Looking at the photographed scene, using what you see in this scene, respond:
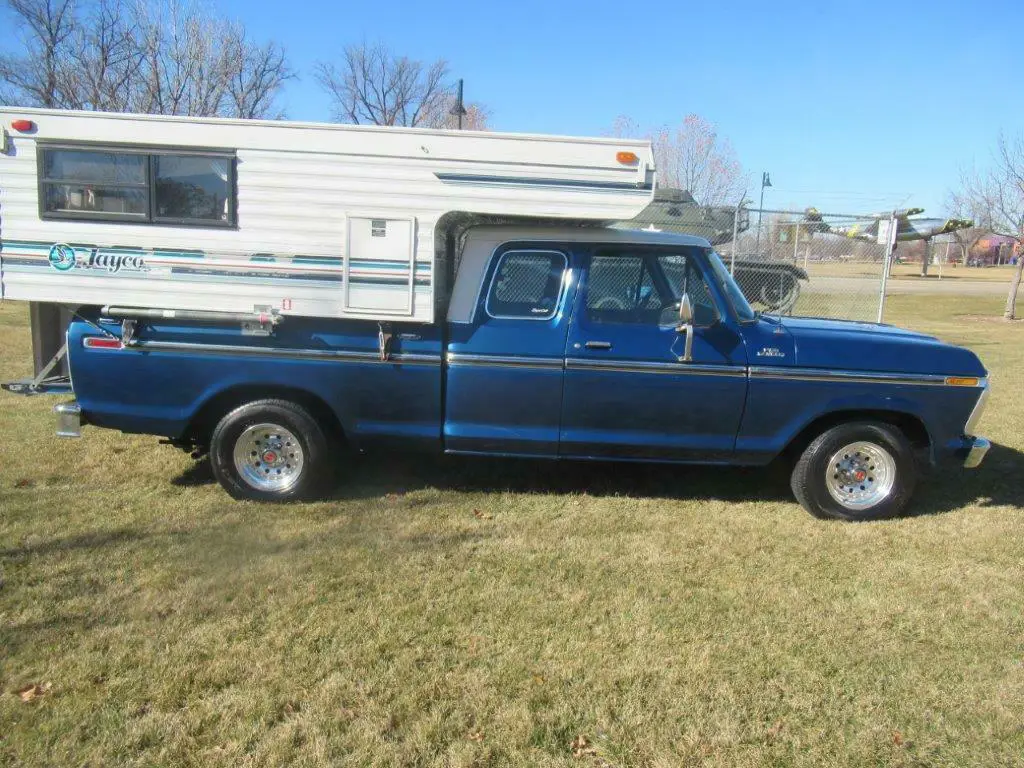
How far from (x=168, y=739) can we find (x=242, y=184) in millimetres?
3349

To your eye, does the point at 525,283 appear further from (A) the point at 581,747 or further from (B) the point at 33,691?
(B) the point at 33,691

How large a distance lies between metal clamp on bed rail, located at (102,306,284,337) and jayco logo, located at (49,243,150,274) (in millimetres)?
276

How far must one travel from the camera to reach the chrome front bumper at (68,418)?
5012 millimetres

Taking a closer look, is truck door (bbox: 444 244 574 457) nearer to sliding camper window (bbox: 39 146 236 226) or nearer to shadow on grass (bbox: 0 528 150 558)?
sliding camper window (bbox: 39 146 236 226)

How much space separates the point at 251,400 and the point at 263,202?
4.38 feet

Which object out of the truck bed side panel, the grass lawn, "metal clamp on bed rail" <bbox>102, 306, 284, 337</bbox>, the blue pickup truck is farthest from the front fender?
"metal clamp on bed rail" <bbox>102, 306, 284, 337</bbox>

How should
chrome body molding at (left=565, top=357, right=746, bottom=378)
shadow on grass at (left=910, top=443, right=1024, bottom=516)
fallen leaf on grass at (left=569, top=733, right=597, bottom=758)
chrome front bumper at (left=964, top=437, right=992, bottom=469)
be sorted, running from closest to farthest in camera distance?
fallen leaf on grass at (left=569, top=733, right=597, bottom=758) → chrome body molding at (left=565, top=357, right=746, bottom=378) → chrome front bumper at (left=964, top=437, right=992, bottom=469) → shadow on grass at (left=910, top=443, right=1024, bottom=516)

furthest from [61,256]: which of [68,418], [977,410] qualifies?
[977,410]

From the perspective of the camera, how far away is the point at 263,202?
16.0ft

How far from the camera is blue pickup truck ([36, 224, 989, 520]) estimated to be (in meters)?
4.98

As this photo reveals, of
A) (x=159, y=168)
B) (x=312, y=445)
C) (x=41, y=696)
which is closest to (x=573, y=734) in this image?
(x=41, y=696)

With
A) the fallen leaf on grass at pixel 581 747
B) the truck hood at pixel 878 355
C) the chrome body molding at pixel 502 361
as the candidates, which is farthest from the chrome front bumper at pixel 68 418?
the truck hood at pixel 878 355

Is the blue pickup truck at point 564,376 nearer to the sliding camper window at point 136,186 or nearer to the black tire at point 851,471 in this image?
the black tire at point 851,471

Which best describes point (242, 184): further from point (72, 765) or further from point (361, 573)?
point (72, 765)
